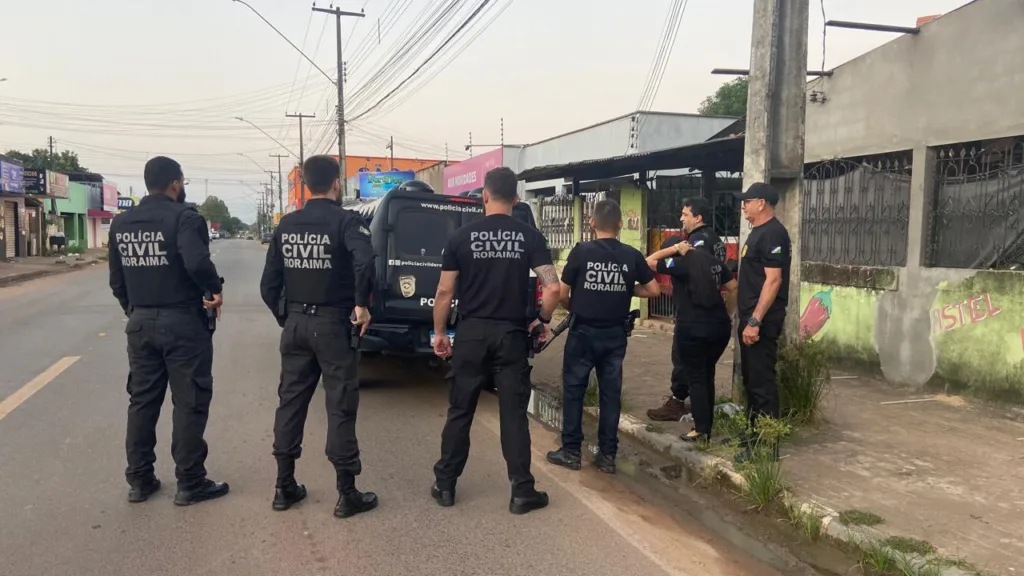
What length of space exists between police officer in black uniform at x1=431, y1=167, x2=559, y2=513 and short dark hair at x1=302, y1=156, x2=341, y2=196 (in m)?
0.75

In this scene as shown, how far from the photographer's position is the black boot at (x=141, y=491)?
411 centimetres

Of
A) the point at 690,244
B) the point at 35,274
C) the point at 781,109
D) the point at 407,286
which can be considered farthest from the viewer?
the point at 35,274

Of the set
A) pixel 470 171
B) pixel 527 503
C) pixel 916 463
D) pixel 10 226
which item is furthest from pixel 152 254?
pixel 10 226

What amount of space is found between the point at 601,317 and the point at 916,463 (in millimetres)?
2320

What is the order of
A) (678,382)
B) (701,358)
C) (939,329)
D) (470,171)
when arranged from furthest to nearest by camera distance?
(470,171) → (939,329) → (678,382) → (701,358)

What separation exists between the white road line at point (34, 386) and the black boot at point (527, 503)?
4460 millimetres

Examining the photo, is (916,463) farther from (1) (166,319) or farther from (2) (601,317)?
(1) (166,319)

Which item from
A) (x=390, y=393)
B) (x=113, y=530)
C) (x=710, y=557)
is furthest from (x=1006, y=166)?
(x=113, y=530)

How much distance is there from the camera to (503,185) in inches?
163

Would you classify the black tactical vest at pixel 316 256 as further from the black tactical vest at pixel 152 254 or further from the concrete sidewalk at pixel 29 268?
the concrete sidewalk at pixel 29 268

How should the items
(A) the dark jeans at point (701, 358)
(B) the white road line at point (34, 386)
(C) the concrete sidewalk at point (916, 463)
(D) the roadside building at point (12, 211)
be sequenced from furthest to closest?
(D) the roadside building at point (12, 211) < (B) the white road line at point (34, 386) < (A) the dark jeans at point (701, 358) < (C) the concrete sidewalk at point (916, 463)

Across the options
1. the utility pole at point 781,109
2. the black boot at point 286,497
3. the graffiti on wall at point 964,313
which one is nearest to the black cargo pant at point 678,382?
the utility pole at point 781,109

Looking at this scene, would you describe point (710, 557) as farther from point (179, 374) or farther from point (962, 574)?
point (179, 374)

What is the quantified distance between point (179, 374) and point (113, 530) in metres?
0.86
